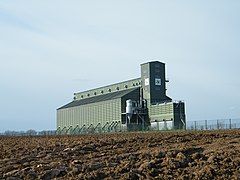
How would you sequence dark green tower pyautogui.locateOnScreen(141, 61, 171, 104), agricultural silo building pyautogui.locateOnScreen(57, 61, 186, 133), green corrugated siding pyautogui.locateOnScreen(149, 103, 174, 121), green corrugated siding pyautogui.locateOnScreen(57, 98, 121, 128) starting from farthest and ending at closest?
1. green corrugated siding pyautogui.locateOnScreen(57, 98, 121, 128)
2. dark green tower pyautogui.locateOnScreen(141, 61, 171, 104)
3. agricultural silo building pyautogui.locateOnScreen(57, 61, 186, 133)
4. green corrugated siding pyautogui.locateOnScreen(149, 103, 174, 121)

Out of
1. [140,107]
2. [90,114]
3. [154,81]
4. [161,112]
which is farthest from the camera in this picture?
[90,114]

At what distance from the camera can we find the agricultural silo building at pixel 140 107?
210 feet

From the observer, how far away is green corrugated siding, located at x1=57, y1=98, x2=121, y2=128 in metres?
72.5

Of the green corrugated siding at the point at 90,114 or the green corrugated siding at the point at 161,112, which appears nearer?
the green corrugated siding at the point at 161,112

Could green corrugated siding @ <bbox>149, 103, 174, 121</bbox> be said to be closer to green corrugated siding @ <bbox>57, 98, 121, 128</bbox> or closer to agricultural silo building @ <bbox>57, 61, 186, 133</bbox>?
agricultural silo building @ <bbox>57, 61, 186, 133</bbox>

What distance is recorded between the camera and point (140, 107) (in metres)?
69.2

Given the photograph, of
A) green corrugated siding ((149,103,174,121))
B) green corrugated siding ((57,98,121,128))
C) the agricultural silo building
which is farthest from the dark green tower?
green corrugated siding ((57,98,121,128))

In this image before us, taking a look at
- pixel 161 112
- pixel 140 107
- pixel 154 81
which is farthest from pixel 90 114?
pixel 161 112

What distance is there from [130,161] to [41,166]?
9.89ft

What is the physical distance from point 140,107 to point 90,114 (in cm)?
1536

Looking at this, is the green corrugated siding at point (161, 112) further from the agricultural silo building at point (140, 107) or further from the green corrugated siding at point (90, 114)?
the green corrugated siding at point (90, 114)

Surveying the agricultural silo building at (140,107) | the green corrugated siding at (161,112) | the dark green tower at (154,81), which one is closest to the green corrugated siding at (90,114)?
the agricultural silo building at (140,107)

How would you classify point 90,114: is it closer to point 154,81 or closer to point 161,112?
point 154,81

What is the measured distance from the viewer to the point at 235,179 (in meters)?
10.4
